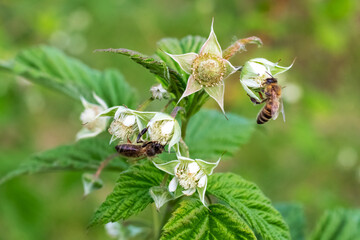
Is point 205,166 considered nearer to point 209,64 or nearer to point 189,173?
point 189,173

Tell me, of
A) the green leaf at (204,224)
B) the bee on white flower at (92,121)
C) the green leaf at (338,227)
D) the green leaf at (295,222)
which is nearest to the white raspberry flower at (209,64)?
the green leaf at (204,224)

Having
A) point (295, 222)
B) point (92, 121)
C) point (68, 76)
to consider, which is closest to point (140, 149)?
point (92, 121)

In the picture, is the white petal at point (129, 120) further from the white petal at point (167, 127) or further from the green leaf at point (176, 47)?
the green leaf at point (176, 47)

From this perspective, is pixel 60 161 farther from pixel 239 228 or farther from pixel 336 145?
pixel 336 145

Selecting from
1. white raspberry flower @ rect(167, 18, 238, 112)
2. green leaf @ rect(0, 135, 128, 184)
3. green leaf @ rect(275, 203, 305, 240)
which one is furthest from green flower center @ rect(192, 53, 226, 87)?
green leaf @ rect(275, 203, 305, 240)

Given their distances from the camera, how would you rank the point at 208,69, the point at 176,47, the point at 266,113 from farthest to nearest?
Result: the point at 176,47, the point at 266,113, the point at 208,69

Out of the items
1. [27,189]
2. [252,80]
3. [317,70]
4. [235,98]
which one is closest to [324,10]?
[317,70]
